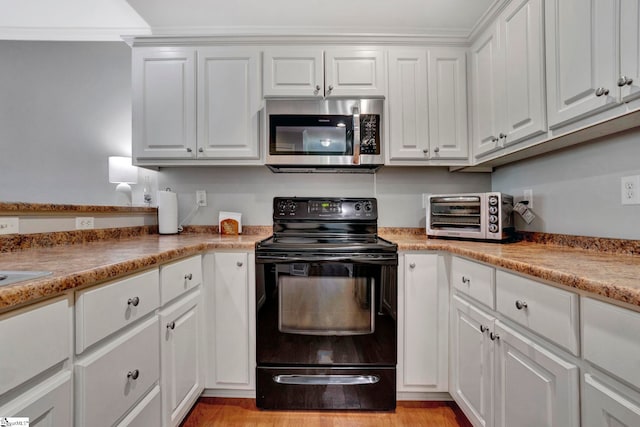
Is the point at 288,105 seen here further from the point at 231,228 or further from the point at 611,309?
the point at 611,309

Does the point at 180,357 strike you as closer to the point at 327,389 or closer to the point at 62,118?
the point at 327,389

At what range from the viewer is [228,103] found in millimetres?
1851

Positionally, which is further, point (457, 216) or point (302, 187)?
point (302, 187)

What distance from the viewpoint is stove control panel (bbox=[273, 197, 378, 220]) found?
195 centimetres

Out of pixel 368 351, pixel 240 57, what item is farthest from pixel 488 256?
pixel 240 57

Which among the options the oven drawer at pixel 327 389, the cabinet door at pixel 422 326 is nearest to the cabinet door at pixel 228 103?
the cabinet door at pixel 422 326

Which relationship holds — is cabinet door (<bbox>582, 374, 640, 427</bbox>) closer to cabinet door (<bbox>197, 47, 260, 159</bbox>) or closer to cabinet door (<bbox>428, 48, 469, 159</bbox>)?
cabinet door (<bbox>428, 48, 469, 159</bbox>)

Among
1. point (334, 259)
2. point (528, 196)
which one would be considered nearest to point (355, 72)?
point (334, 259)

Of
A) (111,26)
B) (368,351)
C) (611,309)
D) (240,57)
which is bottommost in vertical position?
(368,351)

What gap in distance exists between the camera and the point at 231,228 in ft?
6.66

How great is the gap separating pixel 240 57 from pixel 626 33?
1.85 m

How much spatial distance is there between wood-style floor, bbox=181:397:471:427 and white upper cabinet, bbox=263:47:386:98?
1.90 m

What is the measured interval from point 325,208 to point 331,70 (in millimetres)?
921

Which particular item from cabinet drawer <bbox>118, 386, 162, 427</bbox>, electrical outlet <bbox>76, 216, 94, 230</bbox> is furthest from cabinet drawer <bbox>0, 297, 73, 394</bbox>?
electrical outlet <bbox>76, 216, 94, 230</bbox>
